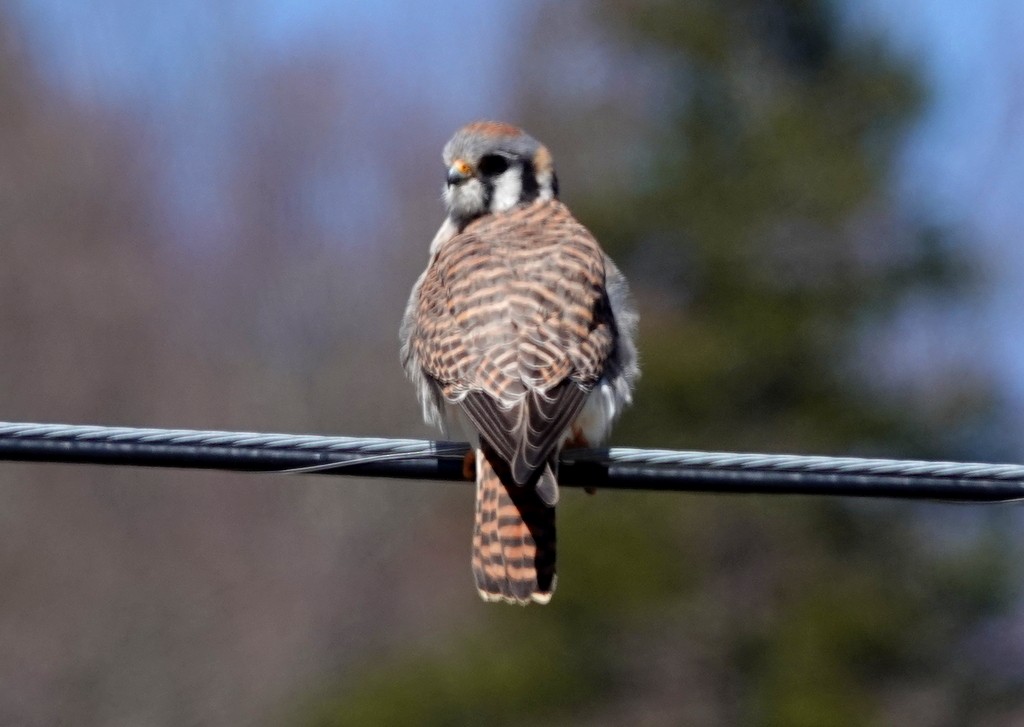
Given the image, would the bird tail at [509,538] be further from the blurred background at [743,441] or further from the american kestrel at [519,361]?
the blurred background at [743,441]

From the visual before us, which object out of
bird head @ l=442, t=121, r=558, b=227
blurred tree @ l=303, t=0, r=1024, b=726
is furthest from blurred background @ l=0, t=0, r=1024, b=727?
bird head @ l=442, t=121, r=558, b=227

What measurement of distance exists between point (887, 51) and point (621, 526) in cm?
573

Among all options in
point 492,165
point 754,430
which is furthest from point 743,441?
point 492,165

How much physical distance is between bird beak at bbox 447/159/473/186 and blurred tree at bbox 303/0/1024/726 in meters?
9.09

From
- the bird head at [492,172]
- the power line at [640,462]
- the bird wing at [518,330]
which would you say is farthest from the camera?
the bird head at [492,172]

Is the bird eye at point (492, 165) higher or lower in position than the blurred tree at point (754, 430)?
lower

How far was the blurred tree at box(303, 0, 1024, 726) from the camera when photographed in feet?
48.4

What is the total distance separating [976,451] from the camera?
16031mm

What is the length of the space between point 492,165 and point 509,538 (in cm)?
176

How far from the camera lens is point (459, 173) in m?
5.41

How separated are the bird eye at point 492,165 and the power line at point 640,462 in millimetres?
2179

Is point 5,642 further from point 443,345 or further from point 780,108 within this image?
point 443,345

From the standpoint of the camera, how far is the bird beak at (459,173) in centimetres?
541

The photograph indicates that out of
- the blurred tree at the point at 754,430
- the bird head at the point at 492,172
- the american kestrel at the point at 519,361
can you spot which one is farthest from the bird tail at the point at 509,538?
the blurred tree at the point at 754,430
